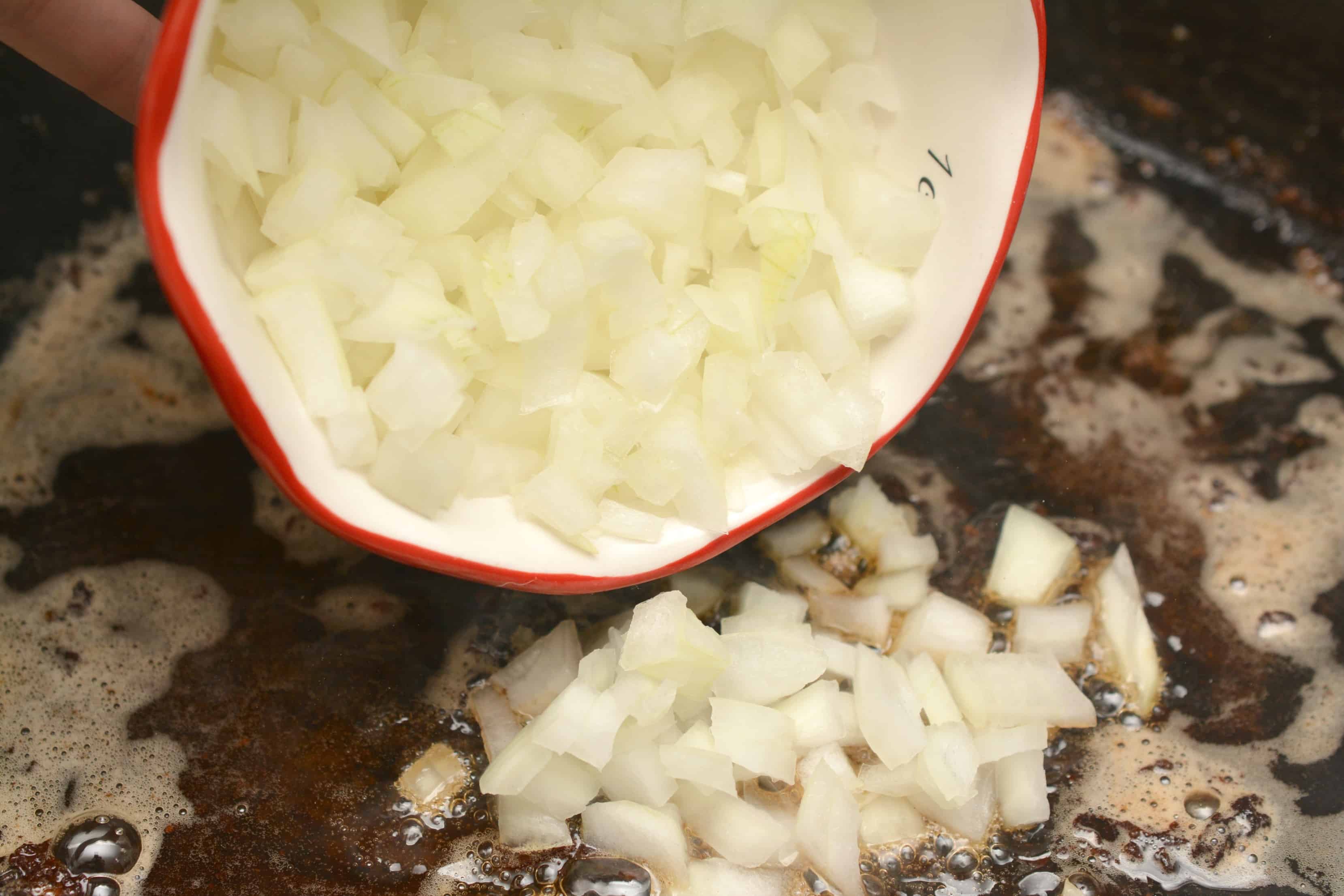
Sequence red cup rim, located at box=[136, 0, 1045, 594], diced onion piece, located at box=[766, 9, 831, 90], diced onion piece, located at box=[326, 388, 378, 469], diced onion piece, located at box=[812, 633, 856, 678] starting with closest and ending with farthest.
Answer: red cup rim, located at box=[136, 0, 1045, 594]
diced onion piece, located at box=[326, 388, 378, 469]
diced onion piece, located at box=[766, 9, 831, 90]
diced onion piece, located at box=[812, 633, 856, 678]

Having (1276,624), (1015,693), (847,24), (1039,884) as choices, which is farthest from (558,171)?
(1276,624)

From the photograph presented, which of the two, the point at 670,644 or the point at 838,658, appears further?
the point at 838,658

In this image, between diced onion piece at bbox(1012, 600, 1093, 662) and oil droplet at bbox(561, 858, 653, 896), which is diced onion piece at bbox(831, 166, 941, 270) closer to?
diced onion piece at bbox(1012, 600, 1093, 662)

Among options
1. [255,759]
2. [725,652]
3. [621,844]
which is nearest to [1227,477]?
[725,652]

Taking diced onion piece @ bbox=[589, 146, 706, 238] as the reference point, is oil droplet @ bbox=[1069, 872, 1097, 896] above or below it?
below

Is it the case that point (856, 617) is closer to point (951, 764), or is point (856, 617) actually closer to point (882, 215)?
point (951, 764)

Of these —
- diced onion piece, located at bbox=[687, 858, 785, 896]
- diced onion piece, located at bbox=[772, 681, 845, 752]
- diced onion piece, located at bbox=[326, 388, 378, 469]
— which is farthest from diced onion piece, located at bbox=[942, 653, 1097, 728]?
diced onion piece, located at bbox=[326, 388, 378, 469]

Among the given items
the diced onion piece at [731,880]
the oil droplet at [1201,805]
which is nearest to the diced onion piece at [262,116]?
the diced onion piece at [731,880]

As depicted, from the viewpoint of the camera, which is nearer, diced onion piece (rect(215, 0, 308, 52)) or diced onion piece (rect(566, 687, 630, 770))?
diced onion piece (rect(215, 0, 308, 52))
